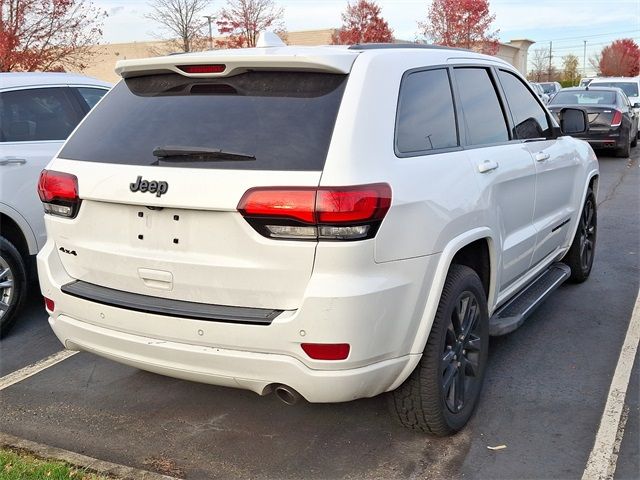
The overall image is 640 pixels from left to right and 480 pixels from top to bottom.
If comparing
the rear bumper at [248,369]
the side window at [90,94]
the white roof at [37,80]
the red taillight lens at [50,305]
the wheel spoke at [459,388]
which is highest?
the white roof at [37,80]

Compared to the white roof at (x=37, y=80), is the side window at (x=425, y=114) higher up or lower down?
lower down

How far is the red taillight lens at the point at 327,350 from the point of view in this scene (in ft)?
9.46

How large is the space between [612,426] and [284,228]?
6.84ft

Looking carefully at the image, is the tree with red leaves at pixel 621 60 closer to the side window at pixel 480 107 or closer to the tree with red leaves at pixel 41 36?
the tree with red leaves at pixel 41 36

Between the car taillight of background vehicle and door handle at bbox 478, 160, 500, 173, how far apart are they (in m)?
1.03

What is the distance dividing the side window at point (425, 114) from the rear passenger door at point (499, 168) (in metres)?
0.15

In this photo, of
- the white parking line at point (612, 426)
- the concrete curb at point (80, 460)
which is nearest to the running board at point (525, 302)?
the white parking line at point (612, 426)

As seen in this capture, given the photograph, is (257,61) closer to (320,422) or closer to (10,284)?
(320,422)

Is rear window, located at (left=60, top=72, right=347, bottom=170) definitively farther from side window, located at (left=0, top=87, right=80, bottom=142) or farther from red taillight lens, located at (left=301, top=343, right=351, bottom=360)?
side window, located at (left=0, top=87, right=80, bottom=142)

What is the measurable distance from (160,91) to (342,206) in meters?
1.23

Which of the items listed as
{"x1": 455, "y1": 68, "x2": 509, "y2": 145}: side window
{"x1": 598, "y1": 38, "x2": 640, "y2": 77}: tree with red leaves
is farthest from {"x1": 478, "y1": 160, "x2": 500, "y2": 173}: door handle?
{"x1": 598, "y1": 38, "x2": 640, "y2": 77}: tree with red leaves

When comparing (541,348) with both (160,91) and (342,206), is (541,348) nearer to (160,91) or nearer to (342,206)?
(342,206)

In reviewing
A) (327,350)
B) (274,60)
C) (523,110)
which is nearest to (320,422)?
(327,350)

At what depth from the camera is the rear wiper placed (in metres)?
3.02
